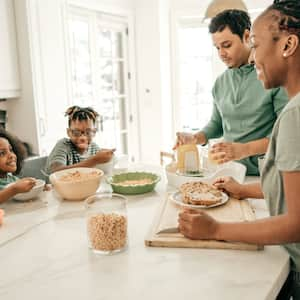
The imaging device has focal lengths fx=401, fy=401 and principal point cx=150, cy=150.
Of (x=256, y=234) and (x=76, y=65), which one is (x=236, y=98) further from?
(x=76, y=65)

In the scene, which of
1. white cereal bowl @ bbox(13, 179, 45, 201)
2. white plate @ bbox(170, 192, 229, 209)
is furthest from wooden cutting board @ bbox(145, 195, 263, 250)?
white cereal bowl @ bbox(13, 179, 45, 201)

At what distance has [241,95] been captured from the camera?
1825mm

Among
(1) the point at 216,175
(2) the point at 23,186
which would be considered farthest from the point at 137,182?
(2) the point at 23,186

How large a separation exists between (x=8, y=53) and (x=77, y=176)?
1936 millimetres

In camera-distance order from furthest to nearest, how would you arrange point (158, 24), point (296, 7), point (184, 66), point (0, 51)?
point (184, 66) → point (158, 24) → point (0, 51) → point (296, 7)

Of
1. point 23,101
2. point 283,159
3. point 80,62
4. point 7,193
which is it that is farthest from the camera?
point 80,62

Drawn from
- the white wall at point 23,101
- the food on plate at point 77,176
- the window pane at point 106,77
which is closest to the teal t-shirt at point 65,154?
the food on plate at point 77,176

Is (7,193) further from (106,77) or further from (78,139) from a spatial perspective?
(106,77)

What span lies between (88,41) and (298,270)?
11.1ft

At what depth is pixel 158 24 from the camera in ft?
14.4

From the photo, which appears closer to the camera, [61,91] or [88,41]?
[61,91]

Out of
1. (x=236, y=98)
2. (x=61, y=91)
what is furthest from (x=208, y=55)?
(x=236, y=98)

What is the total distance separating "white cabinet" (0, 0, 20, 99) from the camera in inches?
117

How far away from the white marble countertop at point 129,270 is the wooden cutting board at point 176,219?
15mm
